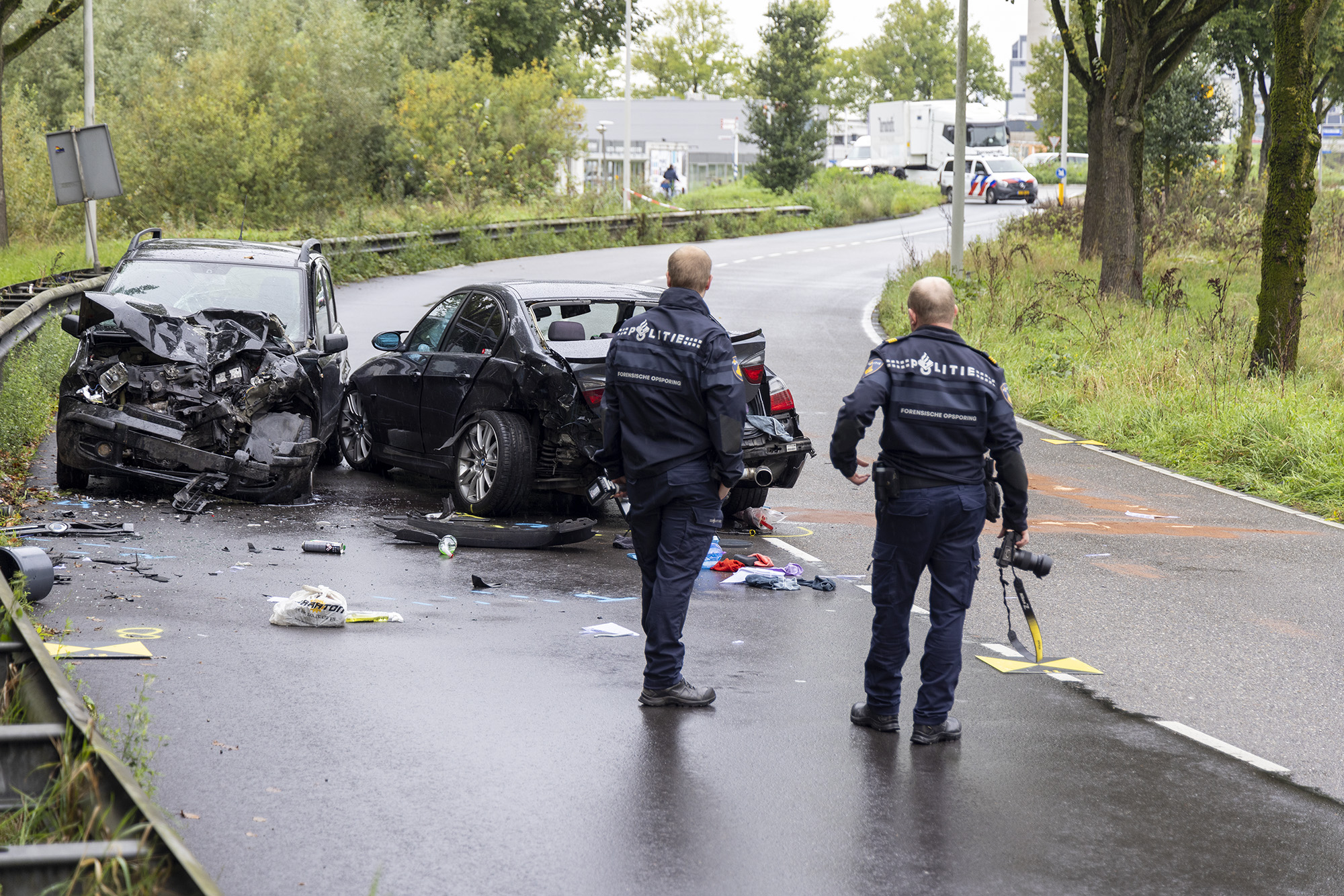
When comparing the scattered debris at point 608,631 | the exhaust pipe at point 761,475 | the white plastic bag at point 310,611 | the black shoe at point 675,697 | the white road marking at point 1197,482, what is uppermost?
the exhaust pipe at point 761,475

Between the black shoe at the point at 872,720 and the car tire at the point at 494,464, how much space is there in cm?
403

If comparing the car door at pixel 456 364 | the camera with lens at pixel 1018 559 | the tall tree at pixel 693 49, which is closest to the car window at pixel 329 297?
the car door at pixel 456 364

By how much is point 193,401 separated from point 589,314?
2.91 metres

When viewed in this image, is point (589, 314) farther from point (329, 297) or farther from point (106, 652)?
point (106, 652)

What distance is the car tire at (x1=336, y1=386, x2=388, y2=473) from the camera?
11.8m

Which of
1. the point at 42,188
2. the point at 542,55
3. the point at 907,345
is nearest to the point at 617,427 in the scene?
the point at 907,345

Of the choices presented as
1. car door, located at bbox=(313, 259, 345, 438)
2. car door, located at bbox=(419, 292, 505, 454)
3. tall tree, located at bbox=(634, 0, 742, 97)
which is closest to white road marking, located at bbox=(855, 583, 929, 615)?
car door, located at bbox=(419, 292, 505, 454)

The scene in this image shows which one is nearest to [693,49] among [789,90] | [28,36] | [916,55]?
[916,55]

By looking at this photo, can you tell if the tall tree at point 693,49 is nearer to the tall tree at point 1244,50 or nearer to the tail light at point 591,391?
the tall tree at point 1244,50

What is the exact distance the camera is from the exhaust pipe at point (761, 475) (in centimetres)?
884

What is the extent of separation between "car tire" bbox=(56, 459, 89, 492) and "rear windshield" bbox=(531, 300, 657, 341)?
347 cm

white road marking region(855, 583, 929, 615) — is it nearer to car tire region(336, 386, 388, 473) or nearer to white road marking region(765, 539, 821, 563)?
white road marking region(765, 539, 821, 563)

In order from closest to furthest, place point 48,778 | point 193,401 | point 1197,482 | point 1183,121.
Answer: point 48,778 → point 193,401 → point 1197,482 → point 1183,121

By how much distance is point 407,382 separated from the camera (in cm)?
1083
